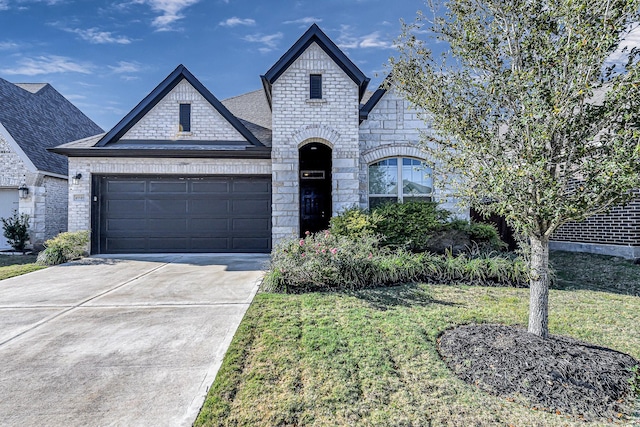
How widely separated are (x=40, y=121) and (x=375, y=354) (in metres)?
16.9

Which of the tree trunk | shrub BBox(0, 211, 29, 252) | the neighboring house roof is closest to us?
the tree trunk

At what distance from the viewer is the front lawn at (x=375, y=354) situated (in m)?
2.41

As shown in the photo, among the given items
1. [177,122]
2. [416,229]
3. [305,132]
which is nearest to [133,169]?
[177,122]

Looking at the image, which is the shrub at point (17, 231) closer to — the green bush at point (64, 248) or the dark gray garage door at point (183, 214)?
the green bush at point (64, 248)

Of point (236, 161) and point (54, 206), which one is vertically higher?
point (236, 161)

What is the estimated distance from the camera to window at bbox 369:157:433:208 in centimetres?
957

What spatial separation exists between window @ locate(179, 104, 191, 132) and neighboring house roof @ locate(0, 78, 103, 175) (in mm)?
5698

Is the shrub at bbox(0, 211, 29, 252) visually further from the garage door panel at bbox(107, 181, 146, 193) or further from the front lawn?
the front lawn

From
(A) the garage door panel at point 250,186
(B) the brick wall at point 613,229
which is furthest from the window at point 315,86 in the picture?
(B) the brick wall at point 613,229

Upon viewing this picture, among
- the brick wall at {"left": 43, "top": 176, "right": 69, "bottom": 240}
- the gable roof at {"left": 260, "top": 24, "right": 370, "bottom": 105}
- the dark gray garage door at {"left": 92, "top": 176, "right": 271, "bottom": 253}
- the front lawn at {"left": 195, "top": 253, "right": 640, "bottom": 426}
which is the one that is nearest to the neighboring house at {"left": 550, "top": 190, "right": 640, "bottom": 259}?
the front lawn at {"left": 195, "top": 253, "right": 640, "bottom": 426}

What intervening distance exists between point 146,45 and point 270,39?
4.26m

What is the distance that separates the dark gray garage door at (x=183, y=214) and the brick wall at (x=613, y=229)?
8425 mm

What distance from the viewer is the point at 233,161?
10.1m

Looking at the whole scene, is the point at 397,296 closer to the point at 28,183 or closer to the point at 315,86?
the point at 315,86
